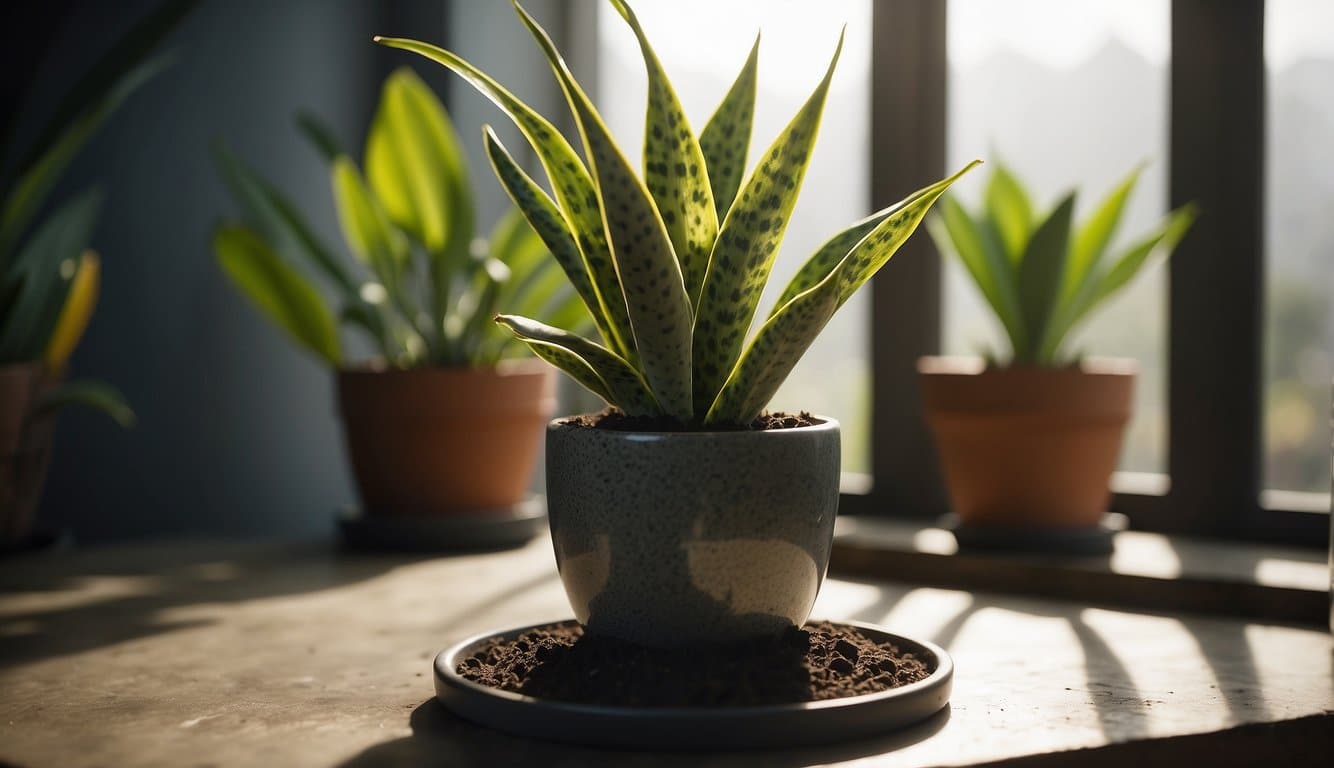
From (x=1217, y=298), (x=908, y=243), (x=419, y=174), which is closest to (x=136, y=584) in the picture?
(x=419, y=174)

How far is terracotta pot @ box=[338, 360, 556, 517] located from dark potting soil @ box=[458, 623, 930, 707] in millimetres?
763

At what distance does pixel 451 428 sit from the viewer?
160 centimetres

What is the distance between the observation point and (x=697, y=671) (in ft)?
2.48

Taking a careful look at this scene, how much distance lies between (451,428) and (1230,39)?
3.63 feet

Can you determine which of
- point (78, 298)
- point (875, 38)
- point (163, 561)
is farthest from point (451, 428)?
point (875, 38)

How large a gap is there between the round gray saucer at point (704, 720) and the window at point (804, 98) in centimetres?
119

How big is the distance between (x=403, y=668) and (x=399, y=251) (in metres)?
0.85

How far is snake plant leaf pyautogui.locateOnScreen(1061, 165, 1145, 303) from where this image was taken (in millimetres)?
1427

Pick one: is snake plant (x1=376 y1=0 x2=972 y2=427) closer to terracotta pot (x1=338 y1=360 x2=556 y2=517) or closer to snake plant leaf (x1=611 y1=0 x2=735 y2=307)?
snake plant leaf (x1=611 y1=0 x2=735 y2=307)

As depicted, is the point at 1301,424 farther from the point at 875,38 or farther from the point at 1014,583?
the point at 875,38

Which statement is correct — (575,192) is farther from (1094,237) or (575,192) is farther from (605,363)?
(1094,237)

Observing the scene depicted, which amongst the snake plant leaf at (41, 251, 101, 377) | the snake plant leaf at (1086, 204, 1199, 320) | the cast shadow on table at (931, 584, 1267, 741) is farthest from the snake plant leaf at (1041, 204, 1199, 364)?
the snake plant leaf at (41, 251, 101, 377)

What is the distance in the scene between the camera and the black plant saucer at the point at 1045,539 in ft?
4.64

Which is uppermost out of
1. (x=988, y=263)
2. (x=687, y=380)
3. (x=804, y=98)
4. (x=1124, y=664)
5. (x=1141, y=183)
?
(x=804, y=98)
